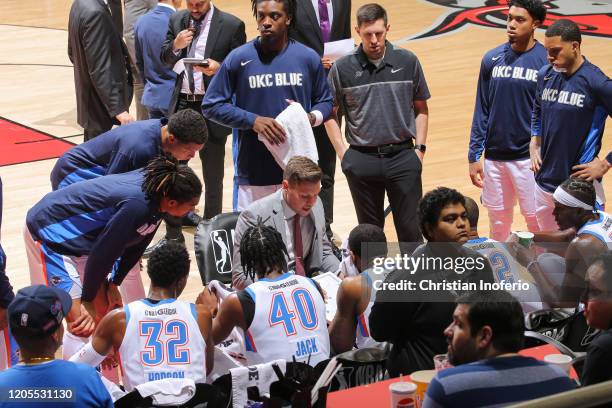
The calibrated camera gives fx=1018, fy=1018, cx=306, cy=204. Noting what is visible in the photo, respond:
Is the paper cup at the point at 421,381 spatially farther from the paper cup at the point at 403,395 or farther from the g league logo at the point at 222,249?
the g league logo at the point at 222,249

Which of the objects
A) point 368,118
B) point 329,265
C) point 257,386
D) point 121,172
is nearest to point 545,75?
point 368,118

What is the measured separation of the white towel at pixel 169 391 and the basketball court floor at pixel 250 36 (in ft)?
9.61

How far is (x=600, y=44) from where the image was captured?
13.2m

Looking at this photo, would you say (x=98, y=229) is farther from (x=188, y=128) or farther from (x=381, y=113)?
(x=381, y=113)

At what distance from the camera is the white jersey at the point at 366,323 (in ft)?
14.7

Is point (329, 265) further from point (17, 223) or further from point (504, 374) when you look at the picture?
point (17, 223)

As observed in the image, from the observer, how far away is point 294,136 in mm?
6027

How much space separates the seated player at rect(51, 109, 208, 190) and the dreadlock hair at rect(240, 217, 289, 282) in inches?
36.4

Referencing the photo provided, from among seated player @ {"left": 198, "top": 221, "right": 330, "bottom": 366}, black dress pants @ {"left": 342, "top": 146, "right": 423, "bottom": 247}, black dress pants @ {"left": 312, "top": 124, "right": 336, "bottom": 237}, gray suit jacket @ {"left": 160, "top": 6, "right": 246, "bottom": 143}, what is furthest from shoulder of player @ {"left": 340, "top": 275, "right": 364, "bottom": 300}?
gray suit jacket @ {"left": 160, "top": 6, "right": 246, "bottom": 143}

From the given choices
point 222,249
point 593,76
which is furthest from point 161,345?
point 593,76

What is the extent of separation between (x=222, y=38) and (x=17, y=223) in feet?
7.23

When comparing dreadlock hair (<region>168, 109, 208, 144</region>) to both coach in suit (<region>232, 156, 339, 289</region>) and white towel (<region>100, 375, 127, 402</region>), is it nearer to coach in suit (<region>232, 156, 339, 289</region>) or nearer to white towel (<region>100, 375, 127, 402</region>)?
coach in suit (<region>232, 156, 339, 289</region>)

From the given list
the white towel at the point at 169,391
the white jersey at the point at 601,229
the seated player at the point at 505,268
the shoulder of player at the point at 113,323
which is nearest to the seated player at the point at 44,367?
the white towel at the point at 169,391

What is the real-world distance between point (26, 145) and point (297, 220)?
214 inches
